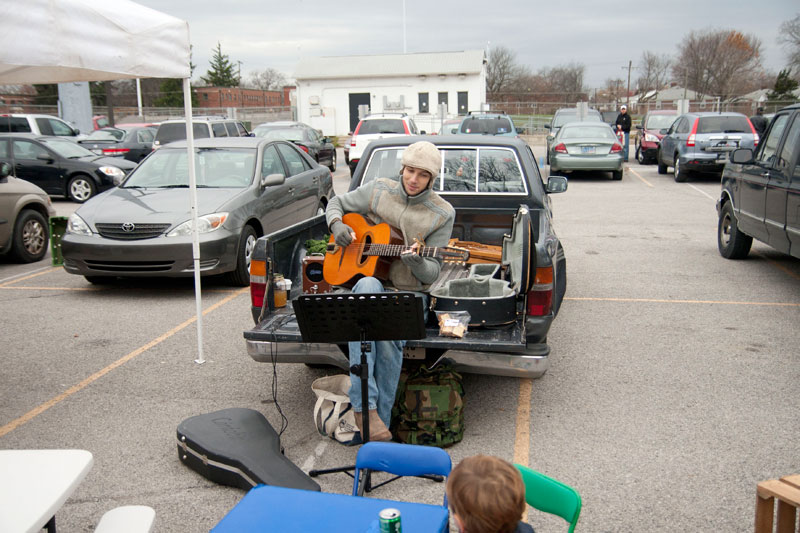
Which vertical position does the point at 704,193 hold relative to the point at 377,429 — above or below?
above

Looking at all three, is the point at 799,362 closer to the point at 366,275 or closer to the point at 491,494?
the point at 366,275

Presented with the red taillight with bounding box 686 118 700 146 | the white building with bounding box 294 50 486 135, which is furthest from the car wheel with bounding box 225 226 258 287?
the white building with bounding box 294 50 486 135

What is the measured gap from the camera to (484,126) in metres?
21.0

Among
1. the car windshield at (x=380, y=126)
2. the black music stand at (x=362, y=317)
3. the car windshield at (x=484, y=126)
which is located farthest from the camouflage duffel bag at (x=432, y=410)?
the car windshield at (x=484, y=126)

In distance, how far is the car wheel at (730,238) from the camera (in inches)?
358

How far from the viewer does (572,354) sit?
227 inches

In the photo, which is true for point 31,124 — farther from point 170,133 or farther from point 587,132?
point 587,132

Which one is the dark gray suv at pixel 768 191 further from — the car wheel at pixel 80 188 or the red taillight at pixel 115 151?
the red taillight at pixel 115 151

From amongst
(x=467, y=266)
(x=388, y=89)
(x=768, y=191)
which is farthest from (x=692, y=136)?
(x=388, y=89)

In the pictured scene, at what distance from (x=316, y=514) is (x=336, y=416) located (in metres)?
1.97

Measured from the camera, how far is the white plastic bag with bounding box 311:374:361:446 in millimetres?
4215

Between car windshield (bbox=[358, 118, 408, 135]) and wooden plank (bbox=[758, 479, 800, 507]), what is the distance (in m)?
18.2

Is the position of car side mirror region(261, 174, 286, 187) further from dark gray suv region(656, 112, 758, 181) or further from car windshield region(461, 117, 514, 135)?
car windshield region(461, 117, 514, 135)

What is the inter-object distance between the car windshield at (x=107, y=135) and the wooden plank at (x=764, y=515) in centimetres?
2121
